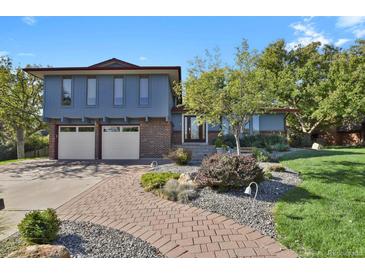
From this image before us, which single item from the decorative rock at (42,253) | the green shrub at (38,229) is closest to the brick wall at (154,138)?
the green shrub at (38,229)

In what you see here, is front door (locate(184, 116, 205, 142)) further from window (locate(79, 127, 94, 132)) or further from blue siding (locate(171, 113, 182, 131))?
window (locate(79, 127, 94, 132))

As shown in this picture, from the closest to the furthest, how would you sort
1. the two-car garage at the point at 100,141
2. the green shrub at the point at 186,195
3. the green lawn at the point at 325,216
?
1. the green lawn at the point at 325,216
2. the green shrub at the point at 186,195
3. the two-car garage at the point at 100,141

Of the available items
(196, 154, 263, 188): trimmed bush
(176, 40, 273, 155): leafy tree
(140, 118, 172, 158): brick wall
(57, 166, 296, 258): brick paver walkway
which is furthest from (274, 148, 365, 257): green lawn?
(140, 118, 172, 158): brick wall

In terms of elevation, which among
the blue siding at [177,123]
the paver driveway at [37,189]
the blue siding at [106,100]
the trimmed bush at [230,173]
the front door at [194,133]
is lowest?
the paver driveway at [37,189]

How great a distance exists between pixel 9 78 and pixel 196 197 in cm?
2137

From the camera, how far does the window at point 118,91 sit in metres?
16.1

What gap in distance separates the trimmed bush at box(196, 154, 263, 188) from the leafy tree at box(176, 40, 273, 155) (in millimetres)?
2743

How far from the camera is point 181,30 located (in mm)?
6285

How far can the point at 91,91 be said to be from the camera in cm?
1623

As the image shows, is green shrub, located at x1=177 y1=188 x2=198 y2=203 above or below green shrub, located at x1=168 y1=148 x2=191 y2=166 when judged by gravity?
below

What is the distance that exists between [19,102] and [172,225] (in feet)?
72.6

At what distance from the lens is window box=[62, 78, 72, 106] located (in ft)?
53.5

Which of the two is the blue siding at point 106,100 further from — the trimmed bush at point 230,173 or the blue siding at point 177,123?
the trimmed bush at point 230,173
